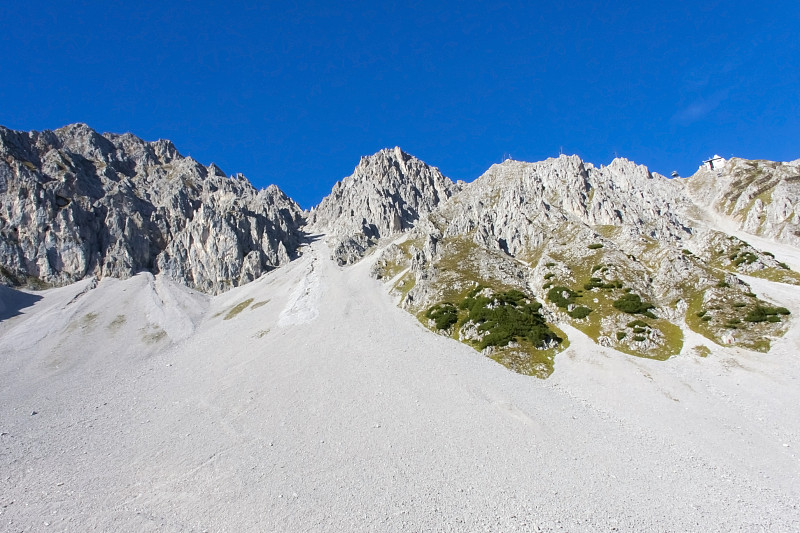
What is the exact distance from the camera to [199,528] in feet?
81.5

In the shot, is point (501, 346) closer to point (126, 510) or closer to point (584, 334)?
point (584, 334)

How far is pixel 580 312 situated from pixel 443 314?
24.1m

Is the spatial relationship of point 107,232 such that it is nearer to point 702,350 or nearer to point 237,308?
point 237,308

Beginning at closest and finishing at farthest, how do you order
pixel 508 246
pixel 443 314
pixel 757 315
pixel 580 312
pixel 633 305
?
pixel 757 315, pixel 633 305, pixel 580 312, pixel 443 314, pixel 508 246

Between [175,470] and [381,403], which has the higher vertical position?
[381,403]

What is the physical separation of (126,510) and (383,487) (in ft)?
61.2

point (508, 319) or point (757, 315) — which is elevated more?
point (757, 315)

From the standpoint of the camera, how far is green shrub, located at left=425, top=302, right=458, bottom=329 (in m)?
69.8

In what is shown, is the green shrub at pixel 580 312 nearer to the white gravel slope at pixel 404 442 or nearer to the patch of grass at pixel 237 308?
the white gravel slope at pixel 404 442

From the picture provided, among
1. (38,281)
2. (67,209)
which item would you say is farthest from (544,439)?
(67,209)

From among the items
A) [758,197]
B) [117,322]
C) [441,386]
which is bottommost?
[117,322]

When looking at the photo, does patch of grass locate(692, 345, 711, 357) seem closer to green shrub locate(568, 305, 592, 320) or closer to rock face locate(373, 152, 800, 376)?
rock face locate(373, 152, 800, 376)

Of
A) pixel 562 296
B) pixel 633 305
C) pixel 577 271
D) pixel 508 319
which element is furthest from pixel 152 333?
pixel 633 305

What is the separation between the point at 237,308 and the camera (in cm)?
11262
